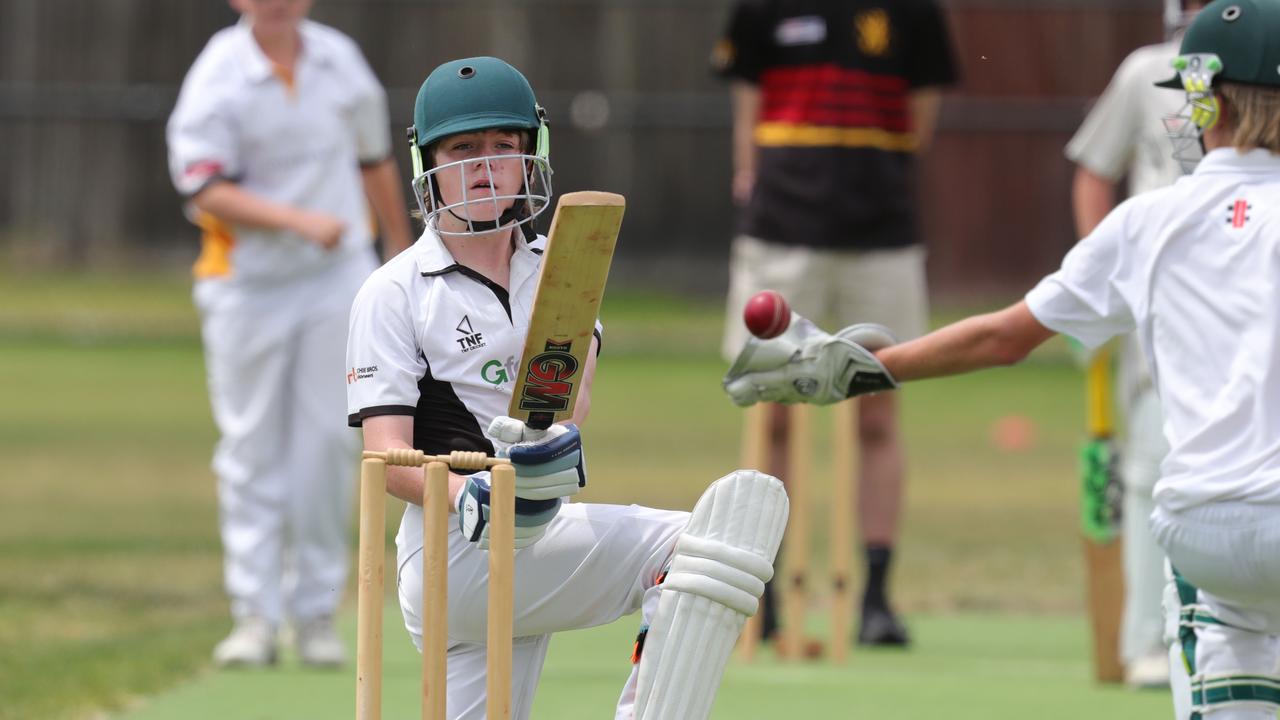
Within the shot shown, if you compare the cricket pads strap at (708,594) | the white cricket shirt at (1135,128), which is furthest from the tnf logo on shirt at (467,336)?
the white cricket shirt at (1135,128)

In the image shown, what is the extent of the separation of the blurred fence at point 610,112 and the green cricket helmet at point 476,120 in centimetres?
1300

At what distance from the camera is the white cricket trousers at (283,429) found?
17.7 ft

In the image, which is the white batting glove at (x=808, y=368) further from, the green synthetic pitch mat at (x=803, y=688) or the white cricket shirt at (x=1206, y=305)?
the green synthetic pitch mat at (x=803, y=688)

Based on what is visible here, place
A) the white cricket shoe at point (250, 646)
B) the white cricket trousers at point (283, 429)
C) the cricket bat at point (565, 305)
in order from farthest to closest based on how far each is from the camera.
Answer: the white cricket trousers at point (283, 429)
the white cricket shoe at point (250, 646)
the cricket bat at point (565, 305)

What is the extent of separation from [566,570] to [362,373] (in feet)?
1.49

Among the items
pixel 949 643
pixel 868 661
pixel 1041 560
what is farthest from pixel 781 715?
pixel 1041 560

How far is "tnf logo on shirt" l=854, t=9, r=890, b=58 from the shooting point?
5750 mm

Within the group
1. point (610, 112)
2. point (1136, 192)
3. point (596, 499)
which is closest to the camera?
point (1136, 192)

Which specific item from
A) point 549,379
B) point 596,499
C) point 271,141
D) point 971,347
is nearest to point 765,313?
point 971,347

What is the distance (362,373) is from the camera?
10.4 ft

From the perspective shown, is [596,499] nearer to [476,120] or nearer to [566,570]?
[566,570]

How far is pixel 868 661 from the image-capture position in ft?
17.9

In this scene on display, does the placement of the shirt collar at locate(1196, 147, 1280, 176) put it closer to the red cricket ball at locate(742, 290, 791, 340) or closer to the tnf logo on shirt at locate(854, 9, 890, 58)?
the red cricket ball at locate(742, 290, 791, 340)

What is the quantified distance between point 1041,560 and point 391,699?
3328 millimetres
